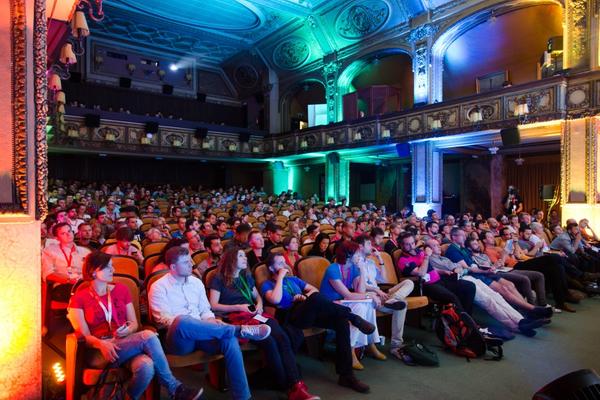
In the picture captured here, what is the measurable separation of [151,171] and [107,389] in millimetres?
17121

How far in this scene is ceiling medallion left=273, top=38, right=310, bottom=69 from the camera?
16453mm

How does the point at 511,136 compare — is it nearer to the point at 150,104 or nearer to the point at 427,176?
the point at 427,176

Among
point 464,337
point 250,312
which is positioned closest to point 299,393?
point 250,312

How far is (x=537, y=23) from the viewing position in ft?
39.9

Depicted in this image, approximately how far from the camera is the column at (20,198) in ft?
8.19

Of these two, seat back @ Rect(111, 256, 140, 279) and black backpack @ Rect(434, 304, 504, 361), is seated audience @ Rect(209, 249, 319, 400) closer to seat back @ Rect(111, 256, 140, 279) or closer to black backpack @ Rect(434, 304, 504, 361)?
seat back @ Rect(111, 256, 140, 279)

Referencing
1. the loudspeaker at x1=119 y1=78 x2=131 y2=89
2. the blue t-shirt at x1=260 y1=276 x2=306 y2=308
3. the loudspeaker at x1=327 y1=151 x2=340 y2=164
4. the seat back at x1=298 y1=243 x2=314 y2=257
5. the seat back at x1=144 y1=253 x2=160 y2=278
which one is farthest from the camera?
the loudspeaker at x1=119 y1=78 x2=131 y2=89

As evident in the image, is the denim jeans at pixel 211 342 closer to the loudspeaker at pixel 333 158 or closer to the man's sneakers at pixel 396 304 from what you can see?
the man's sneakers at pixel 396 304

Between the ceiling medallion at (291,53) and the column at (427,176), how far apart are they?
6778mm

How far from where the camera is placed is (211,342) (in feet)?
8.76

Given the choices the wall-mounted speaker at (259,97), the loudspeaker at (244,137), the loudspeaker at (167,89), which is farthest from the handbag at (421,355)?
the loudspeaker at (167,89)

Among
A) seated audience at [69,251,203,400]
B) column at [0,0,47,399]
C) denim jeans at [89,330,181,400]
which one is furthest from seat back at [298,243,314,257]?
column at [0,0,47,399]

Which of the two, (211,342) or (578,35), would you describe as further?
(578,35)

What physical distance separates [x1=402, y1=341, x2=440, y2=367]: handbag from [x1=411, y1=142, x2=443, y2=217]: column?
9.49 m
